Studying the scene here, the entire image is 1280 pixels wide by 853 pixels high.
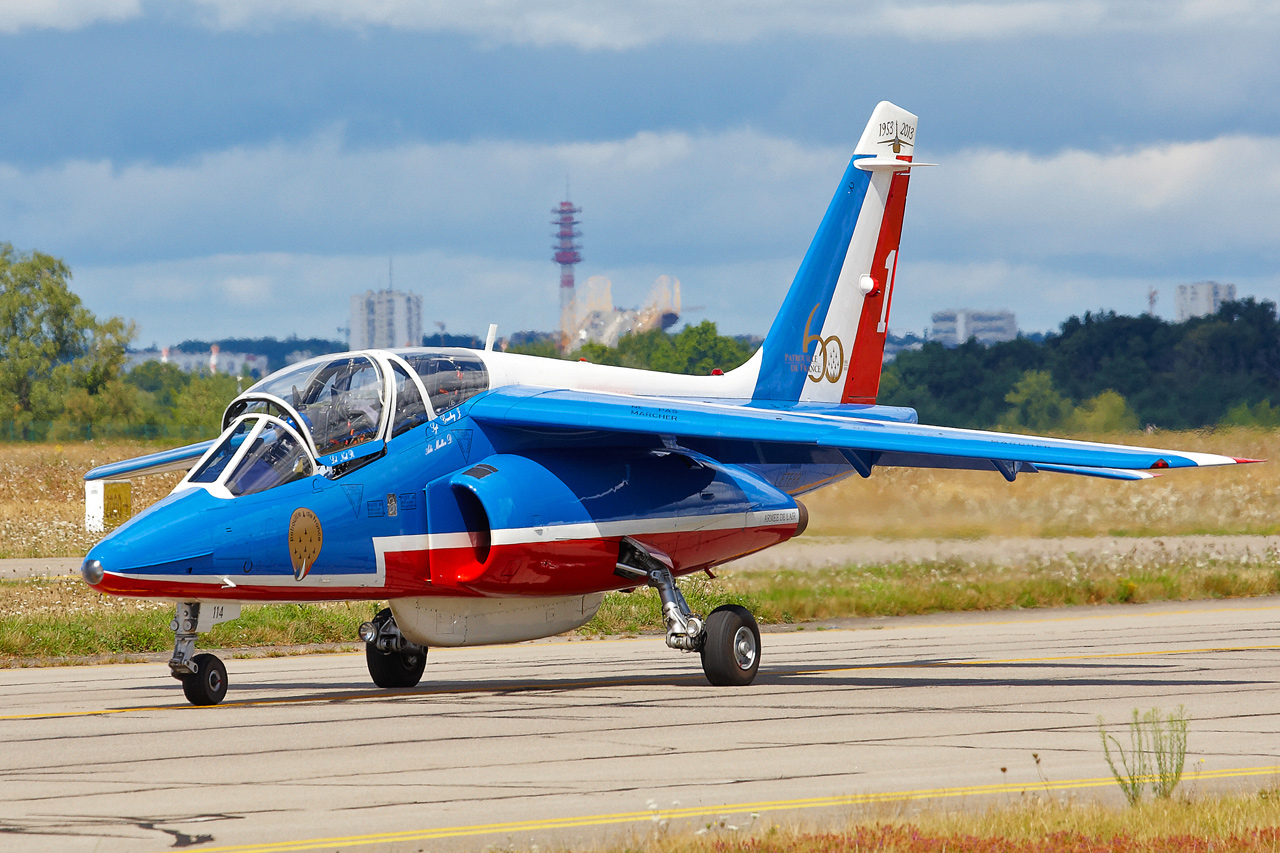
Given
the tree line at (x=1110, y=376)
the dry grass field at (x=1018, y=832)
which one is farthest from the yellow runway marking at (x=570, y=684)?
the tree line at (x=1110, y=376)

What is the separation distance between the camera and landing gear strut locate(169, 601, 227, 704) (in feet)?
43.4

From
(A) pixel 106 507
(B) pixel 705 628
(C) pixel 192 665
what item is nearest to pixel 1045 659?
(B) pixel 705 628

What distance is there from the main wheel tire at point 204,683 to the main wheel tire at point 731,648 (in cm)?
464

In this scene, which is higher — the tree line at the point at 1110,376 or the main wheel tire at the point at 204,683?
the tree line at the point at 1110,376

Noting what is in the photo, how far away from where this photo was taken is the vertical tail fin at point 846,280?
63.7ft

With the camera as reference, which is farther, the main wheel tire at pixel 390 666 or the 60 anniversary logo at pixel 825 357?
the 60 anniversary logo at pixel 825 357

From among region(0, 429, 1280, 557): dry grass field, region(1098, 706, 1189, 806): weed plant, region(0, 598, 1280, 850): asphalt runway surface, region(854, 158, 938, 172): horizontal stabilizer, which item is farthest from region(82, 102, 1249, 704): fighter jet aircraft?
region(0, 429, 1280, 557): dry grass field

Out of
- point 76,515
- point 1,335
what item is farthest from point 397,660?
point 1,335

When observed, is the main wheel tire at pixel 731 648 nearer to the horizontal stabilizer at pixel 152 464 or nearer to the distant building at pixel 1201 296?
the horizontal stabilizer at pixel 152 464

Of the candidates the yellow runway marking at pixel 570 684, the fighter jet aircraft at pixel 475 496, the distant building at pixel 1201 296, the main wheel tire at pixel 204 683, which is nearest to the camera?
the fighter jet aircraft at pixel 475 496

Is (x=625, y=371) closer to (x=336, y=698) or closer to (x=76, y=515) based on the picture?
(x=336, y=698)

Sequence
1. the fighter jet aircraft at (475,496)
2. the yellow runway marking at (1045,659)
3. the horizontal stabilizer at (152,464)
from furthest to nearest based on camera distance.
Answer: the yellow runway marking at (1045,659) < the horizontal stabilizer at (152,464) < the fighter jet aircraft at (475,496)

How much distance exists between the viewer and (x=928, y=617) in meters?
24.4

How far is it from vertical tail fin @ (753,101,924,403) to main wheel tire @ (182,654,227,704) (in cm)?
801
